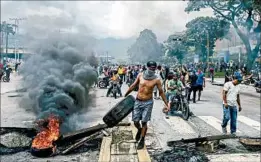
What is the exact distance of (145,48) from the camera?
246 ft

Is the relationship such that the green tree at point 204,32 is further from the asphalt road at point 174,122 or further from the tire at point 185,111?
the tire at point 185,111

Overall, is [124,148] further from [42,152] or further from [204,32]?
[204,32]

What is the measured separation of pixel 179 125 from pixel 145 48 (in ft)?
211

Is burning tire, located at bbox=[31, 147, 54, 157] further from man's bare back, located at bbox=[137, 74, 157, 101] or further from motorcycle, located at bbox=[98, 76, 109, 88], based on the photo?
motorcycle, located at bbox=[98, 76, 109, 88]

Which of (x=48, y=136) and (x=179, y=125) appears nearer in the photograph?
A: (x=48, y=136)

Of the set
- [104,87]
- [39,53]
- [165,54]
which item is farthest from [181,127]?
[165,54]

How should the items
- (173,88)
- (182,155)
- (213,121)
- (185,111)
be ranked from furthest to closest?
(173,88) < (185,111) < (213,121) < (182,155)

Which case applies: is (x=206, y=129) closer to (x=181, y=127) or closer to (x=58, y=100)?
(x=181, y=127)

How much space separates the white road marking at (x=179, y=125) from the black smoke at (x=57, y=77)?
3234mm

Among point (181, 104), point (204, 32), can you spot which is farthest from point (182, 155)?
point (204, 32)

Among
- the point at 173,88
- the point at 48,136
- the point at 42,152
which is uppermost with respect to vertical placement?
the point at 173,88

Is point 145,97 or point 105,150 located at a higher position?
point 145,97

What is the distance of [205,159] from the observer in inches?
289

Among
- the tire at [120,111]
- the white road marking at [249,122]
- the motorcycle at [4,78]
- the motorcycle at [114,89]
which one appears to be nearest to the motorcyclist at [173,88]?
the white road marking at [249,122]
